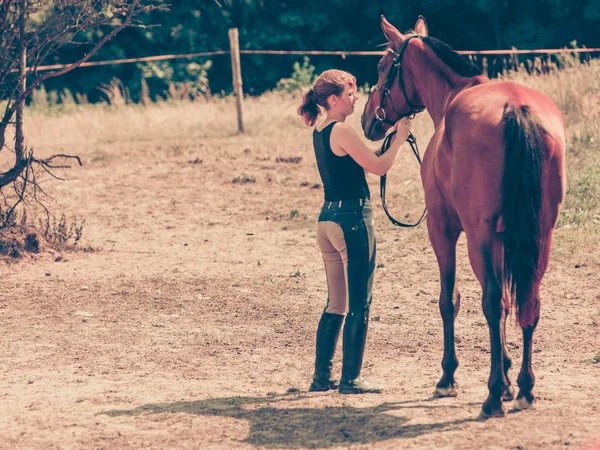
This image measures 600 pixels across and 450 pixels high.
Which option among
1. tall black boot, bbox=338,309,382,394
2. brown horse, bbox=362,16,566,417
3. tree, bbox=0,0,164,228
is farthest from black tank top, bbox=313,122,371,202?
tree, bbox=0,0,164,228

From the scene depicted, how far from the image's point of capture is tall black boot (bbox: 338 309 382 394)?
5.20m

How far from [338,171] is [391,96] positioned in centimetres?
106

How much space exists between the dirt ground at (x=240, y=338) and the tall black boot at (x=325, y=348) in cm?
13

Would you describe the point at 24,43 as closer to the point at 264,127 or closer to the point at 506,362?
the point at 506,362

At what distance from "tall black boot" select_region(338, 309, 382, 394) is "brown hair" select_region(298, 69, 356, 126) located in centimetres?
116

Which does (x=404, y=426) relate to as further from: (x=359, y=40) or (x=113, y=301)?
(x=359, y=40)

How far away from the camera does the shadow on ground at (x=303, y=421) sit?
14.8 ft

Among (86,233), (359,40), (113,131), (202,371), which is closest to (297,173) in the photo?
(86,233)

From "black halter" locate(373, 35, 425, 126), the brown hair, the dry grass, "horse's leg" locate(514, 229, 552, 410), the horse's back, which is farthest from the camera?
the dry grass

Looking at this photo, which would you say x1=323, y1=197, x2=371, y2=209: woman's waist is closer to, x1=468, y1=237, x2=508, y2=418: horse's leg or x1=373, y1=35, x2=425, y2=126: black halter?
x1=468, y1=237, x2=508, y2=418: horse's leg

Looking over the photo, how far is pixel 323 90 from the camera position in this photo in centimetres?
509

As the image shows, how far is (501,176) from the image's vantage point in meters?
4.64

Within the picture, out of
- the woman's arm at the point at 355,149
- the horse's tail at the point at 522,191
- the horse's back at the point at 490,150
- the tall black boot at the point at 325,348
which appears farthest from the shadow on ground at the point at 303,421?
the woman's arm at the point at 355,149

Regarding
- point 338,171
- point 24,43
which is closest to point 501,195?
point 338,171
